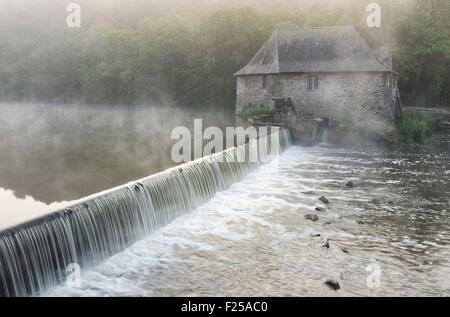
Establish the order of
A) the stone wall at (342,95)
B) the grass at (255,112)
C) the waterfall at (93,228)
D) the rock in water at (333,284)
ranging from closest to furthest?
the waterfall at (93,228), the rock in water at (333,284), the stone wall at (342,95), the grass at (255,112)

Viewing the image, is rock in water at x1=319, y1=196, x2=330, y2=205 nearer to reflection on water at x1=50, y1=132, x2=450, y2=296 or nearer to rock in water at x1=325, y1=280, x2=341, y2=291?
reflection on water at x1=50, y1=132, x2=450, y2=296

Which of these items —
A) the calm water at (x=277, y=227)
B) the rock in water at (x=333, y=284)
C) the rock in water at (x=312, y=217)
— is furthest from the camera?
the rock in water at (x=312, y=217)

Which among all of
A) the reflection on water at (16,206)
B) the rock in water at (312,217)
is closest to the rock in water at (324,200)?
the rock in water at (312,217)

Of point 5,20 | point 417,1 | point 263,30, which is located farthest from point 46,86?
point 417,1

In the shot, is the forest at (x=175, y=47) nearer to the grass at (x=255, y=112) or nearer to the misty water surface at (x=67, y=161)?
the grass at (x=255, y=112)

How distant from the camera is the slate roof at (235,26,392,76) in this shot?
100 feet

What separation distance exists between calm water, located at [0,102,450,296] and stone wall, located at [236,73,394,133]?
28.5ft

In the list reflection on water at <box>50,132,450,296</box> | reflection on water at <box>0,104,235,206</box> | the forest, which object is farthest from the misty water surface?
the forest

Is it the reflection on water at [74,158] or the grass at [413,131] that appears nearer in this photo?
the reflection on water at [74,158]

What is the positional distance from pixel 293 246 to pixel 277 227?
1292mm

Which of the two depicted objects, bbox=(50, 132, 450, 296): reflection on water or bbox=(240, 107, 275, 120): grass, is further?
bbox=(240, 107, 275, 120): grass

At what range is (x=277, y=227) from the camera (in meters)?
11.1

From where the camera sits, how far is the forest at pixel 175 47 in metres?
35.7

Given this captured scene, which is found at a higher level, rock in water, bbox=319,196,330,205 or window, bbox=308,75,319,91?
window, bbox=308,75,319,91
